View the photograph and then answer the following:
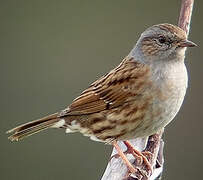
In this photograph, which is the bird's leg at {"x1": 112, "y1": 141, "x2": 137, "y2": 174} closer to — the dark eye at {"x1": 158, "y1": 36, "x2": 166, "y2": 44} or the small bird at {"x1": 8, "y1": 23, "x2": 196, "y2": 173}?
the small bird at {"x1": 8, "y1": 23, "x2": 196, "y2": 173}

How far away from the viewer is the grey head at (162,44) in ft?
18.7

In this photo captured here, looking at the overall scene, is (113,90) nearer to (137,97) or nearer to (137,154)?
(137,97)

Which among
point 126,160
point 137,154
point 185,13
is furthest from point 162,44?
point 126,160

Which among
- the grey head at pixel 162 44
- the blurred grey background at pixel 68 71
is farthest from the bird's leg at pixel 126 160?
the blurred grey background at pixel 68 71

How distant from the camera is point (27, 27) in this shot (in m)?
9.49

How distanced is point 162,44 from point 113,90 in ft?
1.59

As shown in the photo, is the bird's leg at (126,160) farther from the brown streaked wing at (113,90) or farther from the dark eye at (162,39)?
the dark eye at (162,39)

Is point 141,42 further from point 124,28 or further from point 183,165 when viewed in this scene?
point 124,28

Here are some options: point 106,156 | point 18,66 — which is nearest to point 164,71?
point 106,156

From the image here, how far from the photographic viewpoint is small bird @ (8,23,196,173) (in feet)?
18.6

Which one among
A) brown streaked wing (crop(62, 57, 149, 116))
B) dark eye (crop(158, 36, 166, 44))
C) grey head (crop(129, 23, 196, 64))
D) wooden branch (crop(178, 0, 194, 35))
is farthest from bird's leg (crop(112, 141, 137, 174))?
wooden branch (crop(178, 0, 194, 35))

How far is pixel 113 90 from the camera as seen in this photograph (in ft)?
19.7

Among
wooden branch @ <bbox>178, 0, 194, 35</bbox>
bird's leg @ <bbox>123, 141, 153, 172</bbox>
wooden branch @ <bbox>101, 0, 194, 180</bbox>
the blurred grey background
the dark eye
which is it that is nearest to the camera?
wooden branch @ <bbox>101, 0, 194, 180</bbox>

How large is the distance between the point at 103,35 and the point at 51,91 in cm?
103
